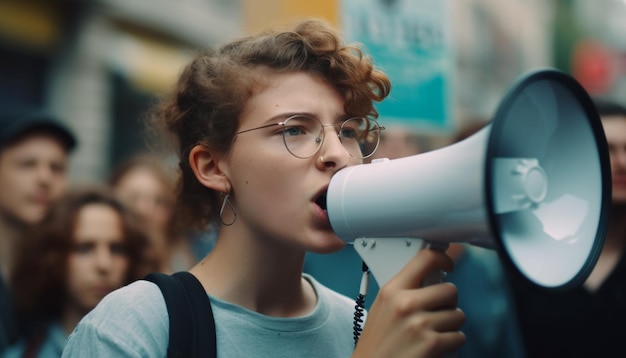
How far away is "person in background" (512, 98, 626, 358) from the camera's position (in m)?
2.90

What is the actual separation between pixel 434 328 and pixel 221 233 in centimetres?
66

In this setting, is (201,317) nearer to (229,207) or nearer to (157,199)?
(229,207)

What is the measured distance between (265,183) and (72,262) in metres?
1.75

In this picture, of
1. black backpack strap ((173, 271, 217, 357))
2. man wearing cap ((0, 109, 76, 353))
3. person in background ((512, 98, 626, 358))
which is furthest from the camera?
man wearing cap ((0, 109, 76, 353))

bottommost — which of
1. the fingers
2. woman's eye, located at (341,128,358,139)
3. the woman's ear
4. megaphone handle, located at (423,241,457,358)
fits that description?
the fingers

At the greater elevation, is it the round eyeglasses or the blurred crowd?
the round eyeglasses

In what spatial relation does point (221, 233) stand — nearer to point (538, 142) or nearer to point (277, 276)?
point (277, 276)

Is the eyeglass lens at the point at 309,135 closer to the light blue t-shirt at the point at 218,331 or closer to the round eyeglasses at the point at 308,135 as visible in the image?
the round eyeglasses at the point at 308,135

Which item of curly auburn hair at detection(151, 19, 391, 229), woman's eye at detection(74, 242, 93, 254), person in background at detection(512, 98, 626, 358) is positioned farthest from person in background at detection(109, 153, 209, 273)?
curly auburn hair at detection(151, 19, 391, 229)

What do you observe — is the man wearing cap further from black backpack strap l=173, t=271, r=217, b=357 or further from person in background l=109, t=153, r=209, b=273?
black backpack strap l=173, t=271, r=217, b=357

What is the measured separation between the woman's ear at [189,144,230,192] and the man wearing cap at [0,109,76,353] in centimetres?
177

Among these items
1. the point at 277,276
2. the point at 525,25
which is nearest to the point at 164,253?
the point at 277,276

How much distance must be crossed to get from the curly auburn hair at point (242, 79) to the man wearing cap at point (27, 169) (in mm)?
1672


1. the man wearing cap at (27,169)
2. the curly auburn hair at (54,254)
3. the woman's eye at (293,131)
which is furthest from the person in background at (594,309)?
the man wearing cap at (27,169)
